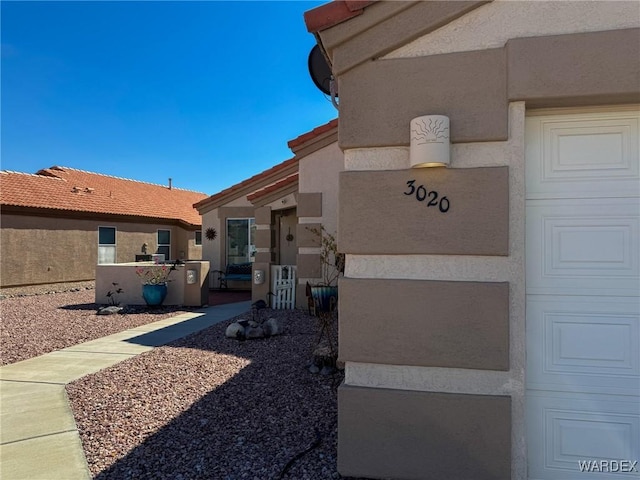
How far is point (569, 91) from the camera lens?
8.86 feet

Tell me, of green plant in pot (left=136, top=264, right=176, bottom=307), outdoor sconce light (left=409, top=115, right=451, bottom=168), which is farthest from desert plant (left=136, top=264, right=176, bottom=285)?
outdoor sconce light (left=409, top=115, right=451, bottom=168)

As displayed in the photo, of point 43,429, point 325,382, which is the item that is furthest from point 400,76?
point 43,429

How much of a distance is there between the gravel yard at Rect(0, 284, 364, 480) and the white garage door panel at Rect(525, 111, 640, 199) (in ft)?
8.83

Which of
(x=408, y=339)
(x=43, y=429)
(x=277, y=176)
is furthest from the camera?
(x=277, y=176)

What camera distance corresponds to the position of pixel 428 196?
9.48 feet

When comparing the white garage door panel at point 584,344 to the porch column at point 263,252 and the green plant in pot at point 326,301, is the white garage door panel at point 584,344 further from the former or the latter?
the porch column at point 263,252

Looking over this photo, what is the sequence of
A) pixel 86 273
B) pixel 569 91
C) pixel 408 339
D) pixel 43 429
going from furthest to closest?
pixel 86 273
pixel 43 429
pixel 408 339
pixel 569 91

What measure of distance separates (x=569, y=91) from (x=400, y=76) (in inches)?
44.5

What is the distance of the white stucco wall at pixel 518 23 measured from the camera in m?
2.70

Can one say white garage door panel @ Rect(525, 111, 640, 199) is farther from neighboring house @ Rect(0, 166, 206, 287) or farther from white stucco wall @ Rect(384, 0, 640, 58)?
neighboring house @ Rect(0, 166, 206, 287)

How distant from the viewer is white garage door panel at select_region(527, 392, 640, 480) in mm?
2748

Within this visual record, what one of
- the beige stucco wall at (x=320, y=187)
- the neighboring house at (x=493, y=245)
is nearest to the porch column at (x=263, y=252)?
the beige stucco wall at (x=320, y=187)

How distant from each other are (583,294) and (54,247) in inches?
678

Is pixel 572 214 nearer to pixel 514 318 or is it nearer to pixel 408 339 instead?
pixel 514 318
